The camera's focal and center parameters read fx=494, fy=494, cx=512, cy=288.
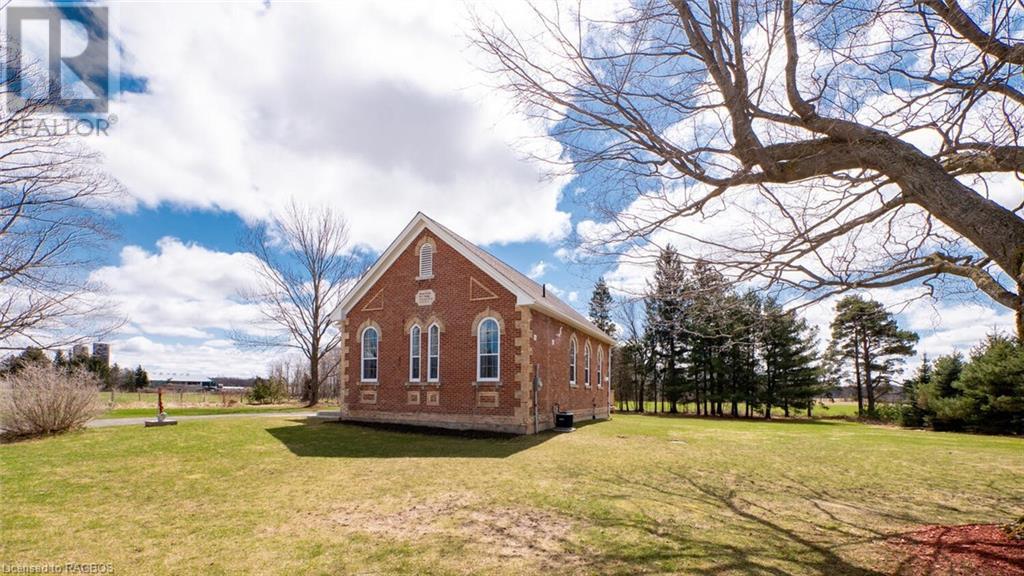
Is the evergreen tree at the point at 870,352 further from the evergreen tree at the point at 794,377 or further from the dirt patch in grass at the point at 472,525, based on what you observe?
the dirt patch in grass at the point at 472,525

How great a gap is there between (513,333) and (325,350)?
21.9 m

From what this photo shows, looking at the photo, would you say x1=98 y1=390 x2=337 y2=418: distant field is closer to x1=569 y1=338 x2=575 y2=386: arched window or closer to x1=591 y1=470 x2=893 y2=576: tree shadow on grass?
x1=569 y1=338 x2=575 y2=386: arched window

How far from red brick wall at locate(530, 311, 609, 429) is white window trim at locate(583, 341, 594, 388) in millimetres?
210

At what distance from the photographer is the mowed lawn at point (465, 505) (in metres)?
5.62

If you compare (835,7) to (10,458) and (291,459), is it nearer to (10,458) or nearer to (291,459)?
(291,459)

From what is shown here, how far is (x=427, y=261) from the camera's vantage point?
19.3 m

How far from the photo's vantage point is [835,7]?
4.83 meters

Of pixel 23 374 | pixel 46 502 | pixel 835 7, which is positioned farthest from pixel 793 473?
pixel 23 374

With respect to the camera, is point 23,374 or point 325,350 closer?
point 23,374

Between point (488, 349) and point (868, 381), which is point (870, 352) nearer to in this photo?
point (868, 381)

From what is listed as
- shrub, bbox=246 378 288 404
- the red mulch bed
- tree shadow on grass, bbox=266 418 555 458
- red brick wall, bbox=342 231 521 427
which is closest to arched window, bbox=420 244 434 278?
red brick wall, bbox=342 231 521 427

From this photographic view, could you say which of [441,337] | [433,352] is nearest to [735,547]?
[441,337]

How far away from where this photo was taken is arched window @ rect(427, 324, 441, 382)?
18.6 meters

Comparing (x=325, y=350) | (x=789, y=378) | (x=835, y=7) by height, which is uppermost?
(x=835, y=7)
